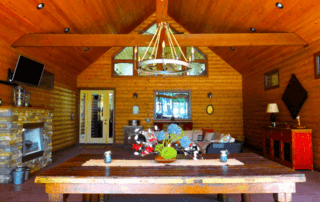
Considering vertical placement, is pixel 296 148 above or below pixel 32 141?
below

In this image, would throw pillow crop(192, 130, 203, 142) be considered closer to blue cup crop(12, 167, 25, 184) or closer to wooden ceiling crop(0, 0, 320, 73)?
Result: wooden ceiling crop(0, 0, 320, 73)

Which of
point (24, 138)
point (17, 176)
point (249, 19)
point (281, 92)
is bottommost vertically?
point (17, 176)

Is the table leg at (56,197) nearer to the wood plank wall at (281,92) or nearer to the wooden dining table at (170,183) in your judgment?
the wooden dining table at (170,183)

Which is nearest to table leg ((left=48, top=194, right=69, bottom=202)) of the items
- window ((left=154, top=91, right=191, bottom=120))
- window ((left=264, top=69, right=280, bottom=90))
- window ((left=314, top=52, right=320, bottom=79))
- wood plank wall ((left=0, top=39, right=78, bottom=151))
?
wood plank wall ((left=0, top=39, right=78, bottom=151))

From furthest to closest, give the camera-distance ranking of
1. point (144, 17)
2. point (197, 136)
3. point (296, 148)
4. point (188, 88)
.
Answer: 1. point (188, 88)
2. point (144, 17)
3. point (197, 136)
4. point (296, 148)

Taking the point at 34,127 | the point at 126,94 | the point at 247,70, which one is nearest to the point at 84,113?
the point at 126,94

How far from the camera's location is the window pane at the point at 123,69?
909 cm

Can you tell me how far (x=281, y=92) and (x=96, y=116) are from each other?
647 cm

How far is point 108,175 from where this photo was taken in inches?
80.4

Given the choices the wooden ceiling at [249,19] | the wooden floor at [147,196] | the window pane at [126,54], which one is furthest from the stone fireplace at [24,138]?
the wooden ceiling at [249,19]

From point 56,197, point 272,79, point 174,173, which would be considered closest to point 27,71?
point 56,197

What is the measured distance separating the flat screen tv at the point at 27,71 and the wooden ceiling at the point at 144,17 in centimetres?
42

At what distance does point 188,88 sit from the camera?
9.04m

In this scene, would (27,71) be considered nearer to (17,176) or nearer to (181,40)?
(17,176)
